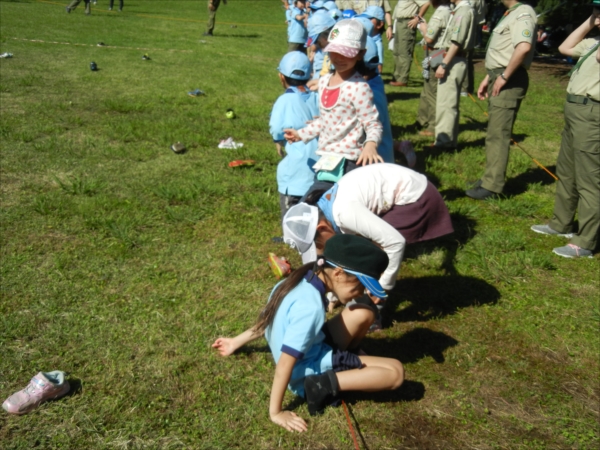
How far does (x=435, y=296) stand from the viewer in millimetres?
4070

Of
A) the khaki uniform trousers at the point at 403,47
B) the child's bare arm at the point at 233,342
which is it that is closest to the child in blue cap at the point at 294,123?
the child's bare arm at the point at 233,342

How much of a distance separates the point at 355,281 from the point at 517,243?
2.56 metres

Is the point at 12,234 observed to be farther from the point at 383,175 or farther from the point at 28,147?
the point at 383,175

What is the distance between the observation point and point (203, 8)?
91.5 feet

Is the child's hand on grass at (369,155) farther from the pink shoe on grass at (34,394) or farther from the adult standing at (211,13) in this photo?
the adult standing at (211,13)

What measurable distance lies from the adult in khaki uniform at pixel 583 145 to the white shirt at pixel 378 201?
156 cm

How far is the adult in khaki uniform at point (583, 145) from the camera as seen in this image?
167 inches

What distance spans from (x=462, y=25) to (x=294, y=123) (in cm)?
311

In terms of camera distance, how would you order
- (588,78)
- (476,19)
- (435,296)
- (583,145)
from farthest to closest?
(476,19) → (583,145) → (588,78) → (435,296)

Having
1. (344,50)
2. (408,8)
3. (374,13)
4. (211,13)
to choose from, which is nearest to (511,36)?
(344,50)

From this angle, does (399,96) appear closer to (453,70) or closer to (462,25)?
(453,70)

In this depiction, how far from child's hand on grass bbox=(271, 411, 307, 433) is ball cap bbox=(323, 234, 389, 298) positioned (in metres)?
0.73

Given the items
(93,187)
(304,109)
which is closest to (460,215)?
(304,109)

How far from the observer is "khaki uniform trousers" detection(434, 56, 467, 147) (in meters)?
6.92
